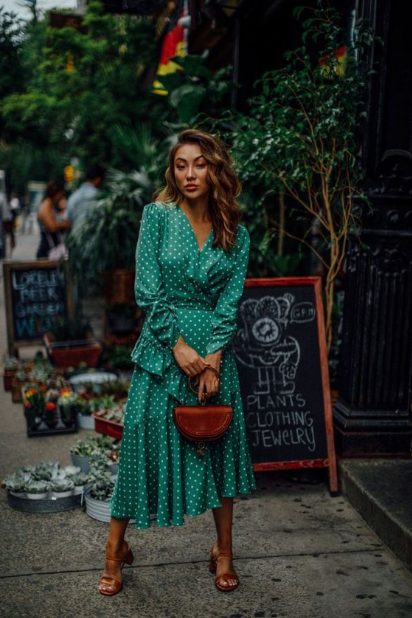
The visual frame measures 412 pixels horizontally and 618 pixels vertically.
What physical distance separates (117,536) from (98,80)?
1021 centimetres

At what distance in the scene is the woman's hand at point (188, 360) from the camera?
9.59 feet

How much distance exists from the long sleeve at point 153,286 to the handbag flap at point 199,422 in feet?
0.92

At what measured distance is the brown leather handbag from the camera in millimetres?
2924

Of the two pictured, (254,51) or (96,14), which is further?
(96,14)

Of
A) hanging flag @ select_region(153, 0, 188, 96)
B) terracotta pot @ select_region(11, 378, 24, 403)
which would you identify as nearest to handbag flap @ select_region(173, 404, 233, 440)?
terracotta pot @ select_region(11, 378, 24, 403)

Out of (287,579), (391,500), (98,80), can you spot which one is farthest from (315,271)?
(98,80)

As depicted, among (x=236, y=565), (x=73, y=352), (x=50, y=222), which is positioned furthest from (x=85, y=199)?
(x=236, y=565)

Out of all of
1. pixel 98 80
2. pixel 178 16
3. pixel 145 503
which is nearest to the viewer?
pixel 145 503

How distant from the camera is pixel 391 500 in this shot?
371 centimetres

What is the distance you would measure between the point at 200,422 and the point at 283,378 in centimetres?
137

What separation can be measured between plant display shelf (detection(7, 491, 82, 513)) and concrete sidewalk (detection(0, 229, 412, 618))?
0.14 feet

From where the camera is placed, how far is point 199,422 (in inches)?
115

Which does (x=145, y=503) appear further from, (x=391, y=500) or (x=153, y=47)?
(x=153, y=47)

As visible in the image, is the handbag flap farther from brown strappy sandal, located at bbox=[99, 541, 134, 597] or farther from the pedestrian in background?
the pedestrian in background
